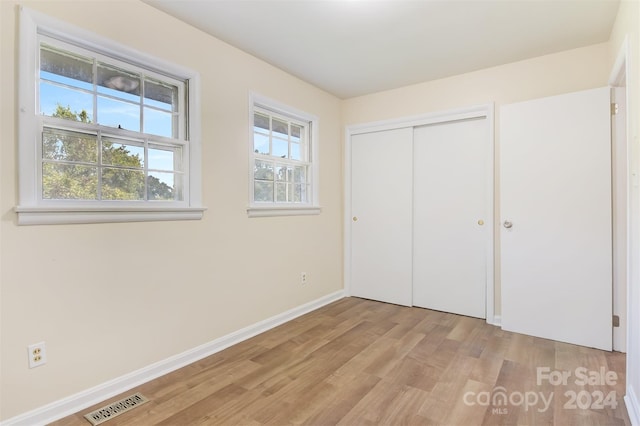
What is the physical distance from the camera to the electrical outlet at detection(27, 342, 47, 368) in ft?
5.70

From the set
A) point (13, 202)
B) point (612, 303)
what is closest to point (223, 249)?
point (13, 202)

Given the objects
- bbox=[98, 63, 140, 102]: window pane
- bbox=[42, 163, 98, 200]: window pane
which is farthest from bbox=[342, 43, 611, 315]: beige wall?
bbox=[42, 163, 98, 200]: window pane

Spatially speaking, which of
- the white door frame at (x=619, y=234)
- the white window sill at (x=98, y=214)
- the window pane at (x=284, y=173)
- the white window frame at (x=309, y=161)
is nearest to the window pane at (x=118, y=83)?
the white window sill at (x=98, y=214)

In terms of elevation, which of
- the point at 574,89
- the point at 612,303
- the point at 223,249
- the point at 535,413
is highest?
the point at 574,89

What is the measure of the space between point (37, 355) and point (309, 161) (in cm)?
283

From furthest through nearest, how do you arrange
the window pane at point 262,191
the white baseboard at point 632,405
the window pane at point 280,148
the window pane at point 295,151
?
the window pane at point 295,151 → the window pane at point 280,148 → the window pane at point 262,191 → the white baseboard at point 632,405

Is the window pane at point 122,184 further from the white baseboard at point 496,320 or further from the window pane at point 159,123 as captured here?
the white baseboard at point 496,320

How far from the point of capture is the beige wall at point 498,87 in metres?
2.84

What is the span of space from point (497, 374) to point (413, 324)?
1024 mm

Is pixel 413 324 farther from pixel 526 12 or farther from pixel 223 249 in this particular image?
pixel 526 12

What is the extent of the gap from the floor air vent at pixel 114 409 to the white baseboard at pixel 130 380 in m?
0.10

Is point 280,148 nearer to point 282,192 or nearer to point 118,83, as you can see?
point 282,192

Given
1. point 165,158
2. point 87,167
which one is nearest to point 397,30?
point 165,158

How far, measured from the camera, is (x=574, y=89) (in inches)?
114
